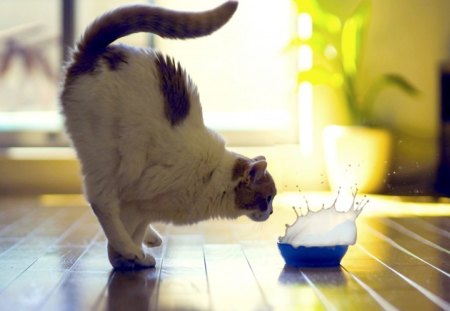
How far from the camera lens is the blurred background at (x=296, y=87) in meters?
5.30

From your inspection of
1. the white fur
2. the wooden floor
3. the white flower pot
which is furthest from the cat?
the white flower pot

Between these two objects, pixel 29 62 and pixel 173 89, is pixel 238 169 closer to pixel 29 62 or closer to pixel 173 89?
pixel 173 89

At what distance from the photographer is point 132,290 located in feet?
7.86

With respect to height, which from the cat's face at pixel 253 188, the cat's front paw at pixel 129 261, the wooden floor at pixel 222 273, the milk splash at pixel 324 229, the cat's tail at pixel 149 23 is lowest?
the wooden floor at pixel 222 273

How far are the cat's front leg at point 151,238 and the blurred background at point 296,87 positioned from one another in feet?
7.84

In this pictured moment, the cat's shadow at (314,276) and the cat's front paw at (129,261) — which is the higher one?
the cat's front paw at (129,261)

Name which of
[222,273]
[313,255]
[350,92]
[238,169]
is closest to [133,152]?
[238,169]

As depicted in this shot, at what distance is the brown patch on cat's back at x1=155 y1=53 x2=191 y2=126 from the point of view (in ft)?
8.68

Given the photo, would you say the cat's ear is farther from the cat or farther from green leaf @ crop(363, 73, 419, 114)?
green leaf @ crop(363, 73, 419, 114)

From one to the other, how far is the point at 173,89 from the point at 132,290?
26.7 inches

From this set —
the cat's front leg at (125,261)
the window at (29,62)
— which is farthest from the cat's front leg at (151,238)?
the window at (29,62)

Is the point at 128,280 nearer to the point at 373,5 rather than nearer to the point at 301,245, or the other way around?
the point at 301,245

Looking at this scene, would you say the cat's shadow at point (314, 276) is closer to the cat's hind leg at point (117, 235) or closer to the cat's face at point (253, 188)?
the cat's face at point (253, 188)

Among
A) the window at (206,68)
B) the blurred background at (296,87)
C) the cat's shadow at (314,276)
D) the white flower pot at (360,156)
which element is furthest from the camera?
the window at (206,68)
